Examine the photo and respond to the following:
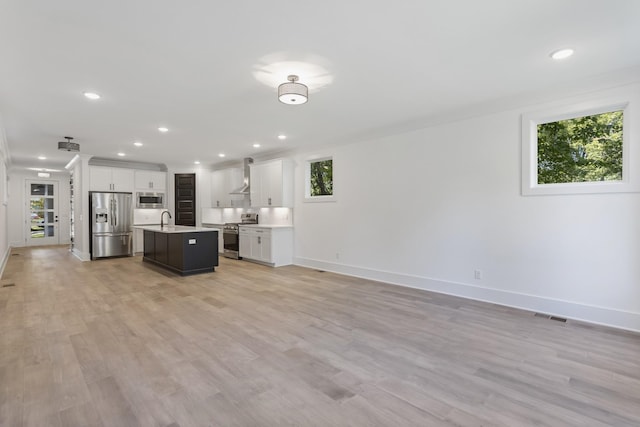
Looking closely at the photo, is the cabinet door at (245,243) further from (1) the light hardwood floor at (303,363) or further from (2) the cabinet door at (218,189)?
(1) the light hardwood floor at (303,363)

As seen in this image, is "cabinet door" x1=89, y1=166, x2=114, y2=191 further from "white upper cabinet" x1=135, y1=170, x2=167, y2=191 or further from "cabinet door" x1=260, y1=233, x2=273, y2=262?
"cabinet door" x1=260, y1=233, x2=273, y2=262

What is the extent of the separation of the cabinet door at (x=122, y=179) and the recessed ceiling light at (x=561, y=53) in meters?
9.12

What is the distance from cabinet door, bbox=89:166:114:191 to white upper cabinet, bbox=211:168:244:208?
256 centimetres

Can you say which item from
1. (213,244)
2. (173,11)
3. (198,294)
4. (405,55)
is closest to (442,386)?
(405,55)

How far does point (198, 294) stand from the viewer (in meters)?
4.59

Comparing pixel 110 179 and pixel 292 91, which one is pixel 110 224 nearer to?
pixel 110 179

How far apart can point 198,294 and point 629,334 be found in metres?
5.08

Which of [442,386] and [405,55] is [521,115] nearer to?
[405,55]

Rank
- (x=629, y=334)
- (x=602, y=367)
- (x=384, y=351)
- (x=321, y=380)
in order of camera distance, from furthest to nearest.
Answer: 1. (x=629, y=334)
2. (x=384, y=351)
3. (x=602, y=367)
4. (x=321, y=380)

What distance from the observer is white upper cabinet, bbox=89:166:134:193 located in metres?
7.80

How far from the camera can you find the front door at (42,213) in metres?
10.7

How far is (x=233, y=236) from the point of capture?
26.1ft

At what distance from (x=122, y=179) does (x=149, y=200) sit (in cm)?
84

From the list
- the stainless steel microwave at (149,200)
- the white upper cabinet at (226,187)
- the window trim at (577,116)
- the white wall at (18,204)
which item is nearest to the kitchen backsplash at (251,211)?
the white upper cabinet at (226,187)
